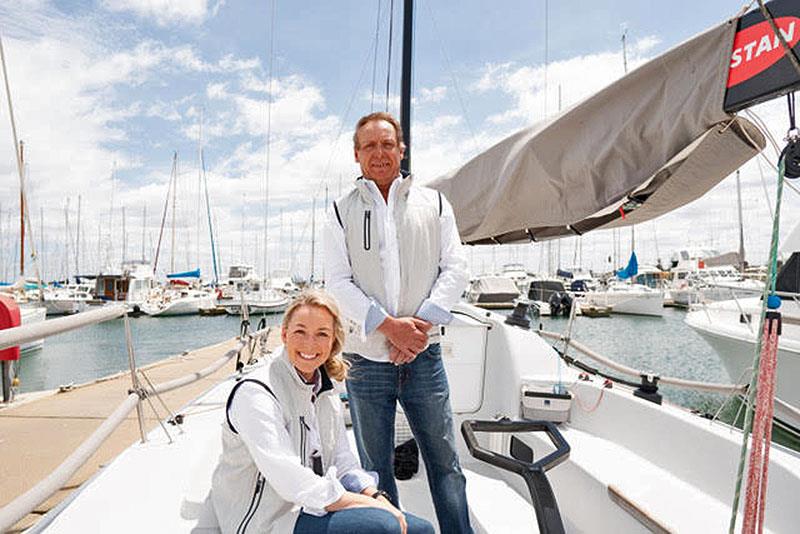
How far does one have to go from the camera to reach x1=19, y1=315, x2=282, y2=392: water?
15820 mm

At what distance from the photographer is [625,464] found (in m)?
2.32

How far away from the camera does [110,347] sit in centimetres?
2292

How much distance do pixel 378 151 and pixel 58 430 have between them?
168 inches

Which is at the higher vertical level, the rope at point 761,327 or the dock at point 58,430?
the rope at point 761,327

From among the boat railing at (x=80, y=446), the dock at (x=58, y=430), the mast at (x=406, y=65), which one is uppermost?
the mast at (x=406, y=65)

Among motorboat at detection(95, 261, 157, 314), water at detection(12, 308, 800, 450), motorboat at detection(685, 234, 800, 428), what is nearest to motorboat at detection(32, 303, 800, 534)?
motorboat at detection(685, 234, 800, 428)

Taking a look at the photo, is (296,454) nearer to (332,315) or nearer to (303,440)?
(303,440)

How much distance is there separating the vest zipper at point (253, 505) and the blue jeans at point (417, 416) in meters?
0.50

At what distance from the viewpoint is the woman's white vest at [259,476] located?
53.6 inches

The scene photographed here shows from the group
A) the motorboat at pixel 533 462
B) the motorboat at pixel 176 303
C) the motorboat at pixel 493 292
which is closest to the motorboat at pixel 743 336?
the motorboat at pixel 533 462

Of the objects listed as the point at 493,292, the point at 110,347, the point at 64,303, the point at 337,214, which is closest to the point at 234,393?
the point at 337,214

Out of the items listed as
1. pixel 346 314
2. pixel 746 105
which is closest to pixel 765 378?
pixel 746 105

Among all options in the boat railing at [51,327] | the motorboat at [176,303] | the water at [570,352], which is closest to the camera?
the boat railing at [51,327]

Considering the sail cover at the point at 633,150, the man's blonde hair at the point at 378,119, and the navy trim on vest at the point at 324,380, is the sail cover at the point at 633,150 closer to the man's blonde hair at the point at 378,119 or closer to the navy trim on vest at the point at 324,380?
the man's blonde hair at the point at 378,119
